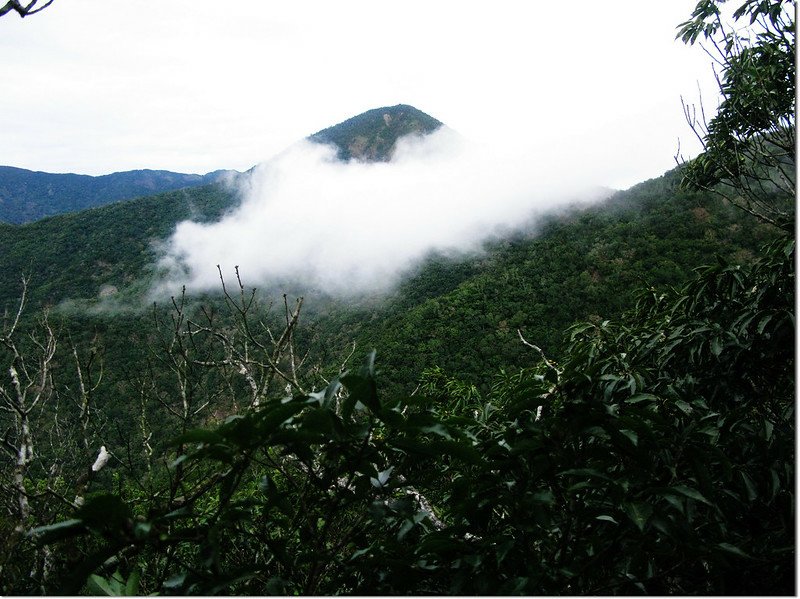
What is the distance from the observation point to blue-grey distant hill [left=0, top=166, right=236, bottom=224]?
46188 millimetres

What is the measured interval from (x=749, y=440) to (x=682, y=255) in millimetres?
21628

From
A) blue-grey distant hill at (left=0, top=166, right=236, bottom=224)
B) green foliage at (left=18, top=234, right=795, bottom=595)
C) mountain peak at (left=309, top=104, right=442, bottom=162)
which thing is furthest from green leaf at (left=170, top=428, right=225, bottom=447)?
mountain peak at (left=309, top=104, right=442, bottom=162)

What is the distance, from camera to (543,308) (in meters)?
20.2

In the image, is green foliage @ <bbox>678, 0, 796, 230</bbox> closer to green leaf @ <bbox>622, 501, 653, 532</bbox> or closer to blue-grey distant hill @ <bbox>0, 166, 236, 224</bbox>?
green leaf @ <bbox>622, 501, 653, 532</bbox>

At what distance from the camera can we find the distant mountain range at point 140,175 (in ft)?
164

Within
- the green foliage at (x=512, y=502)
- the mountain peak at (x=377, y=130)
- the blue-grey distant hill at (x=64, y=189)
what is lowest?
the green foliage at (x=512, y=502)

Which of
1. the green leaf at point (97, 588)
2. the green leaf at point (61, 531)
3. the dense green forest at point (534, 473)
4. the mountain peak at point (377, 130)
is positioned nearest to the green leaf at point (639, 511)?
the dense green forest at point (534, 473)

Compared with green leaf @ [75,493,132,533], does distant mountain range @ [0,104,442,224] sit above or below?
above

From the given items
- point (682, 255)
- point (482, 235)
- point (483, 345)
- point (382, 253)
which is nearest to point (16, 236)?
point (382, 253)

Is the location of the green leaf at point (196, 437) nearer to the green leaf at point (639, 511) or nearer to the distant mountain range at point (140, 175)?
the green leaf at point (639, 511)

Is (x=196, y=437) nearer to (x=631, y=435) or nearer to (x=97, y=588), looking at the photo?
(x=97, y=588)

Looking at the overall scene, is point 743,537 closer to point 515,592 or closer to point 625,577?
point 625,577

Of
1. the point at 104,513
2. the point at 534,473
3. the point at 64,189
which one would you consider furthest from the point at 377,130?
the point at 104,513

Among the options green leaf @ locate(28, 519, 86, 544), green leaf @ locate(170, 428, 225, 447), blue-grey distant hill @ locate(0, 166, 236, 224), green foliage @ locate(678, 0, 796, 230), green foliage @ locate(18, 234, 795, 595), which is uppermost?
blue-grey distant hill @ locate(0, 166, 236, 224)
